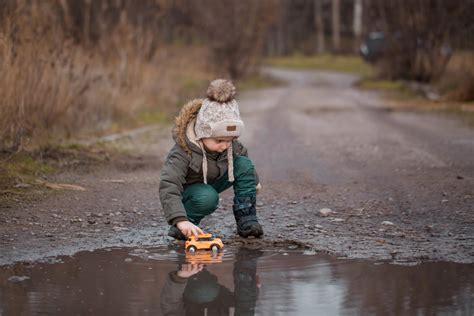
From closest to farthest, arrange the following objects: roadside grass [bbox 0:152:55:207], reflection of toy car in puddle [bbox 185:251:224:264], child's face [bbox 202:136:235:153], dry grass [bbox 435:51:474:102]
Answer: reflection of toy car in puddle [bbox 185:251:224:264] → child's face [bbox 202:136:235:153] → roadside grass [bbox 0:152:55:207] → dry grass [bbox 435:51:474:102]

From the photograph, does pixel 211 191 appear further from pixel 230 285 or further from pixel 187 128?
pixel 230 285

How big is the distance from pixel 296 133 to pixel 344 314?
8723 millimetres

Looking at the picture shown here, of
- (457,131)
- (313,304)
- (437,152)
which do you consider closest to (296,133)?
(457,131)

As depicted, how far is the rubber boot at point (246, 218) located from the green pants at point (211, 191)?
45 mm

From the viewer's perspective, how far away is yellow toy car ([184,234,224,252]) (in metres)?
5.22

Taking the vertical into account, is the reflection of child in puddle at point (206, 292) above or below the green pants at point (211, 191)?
below

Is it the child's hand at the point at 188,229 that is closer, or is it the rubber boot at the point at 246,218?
the child's hand at the point at 188,229

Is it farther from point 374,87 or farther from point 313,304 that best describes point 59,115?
point 374,87

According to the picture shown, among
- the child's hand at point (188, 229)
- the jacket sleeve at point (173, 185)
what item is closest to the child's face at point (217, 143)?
the jacket sleeve at point (173, 185)

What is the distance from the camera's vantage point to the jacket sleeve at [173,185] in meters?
5.35

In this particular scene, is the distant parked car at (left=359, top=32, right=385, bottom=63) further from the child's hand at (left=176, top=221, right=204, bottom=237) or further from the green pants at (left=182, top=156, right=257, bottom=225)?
the child's hand at (left=176, top=221, right=204, bottom=237)

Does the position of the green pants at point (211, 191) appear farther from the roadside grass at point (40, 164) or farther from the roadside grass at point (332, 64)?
the roadside grass at point (332, 64)

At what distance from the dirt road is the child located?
230 mm

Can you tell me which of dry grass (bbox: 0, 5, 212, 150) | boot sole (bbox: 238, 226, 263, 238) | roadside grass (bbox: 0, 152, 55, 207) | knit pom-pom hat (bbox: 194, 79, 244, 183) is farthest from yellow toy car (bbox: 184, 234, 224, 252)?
dry grass (bbox: 0, 5, 212, 150)
